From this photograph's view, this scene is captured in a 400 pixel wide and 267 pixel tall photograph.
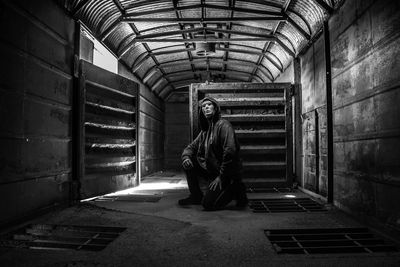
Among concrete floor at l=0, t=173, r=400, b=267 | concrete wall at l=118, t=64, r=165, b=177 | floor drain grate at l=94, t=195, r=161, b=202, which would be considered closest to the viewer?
concrete floor at l=0, t=173, r=400, b=267

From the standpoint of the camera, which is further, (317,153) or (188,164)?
(317,153)

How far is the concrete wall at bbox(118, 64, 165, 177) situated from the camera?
9953mm

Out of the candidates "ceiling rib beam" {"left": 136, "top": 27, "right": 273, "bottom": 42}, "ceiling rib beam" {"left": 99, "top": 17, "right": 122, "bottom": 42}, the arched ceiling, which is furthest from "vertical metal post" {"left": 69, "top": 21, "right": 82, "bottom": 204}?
"ceiling rib beam" {"left": 136, "top": 27, "right": 273, "bottom": 42}

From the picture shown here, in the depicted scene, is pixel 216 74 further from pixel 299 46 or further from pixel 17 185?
pixel 17 185

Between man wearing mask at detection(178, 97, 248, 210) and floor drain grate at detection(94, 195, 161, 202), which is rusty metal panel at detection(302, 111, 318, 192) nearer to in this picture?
man wearing mask at detection(178, 97, 248, 210)

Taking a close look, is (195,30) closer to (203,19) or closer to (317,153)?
(203,19)

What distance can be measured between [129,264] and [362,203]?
3024mm

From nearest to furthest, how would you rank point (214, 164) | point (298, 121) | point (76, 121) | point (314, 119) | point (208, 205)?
point (208, 205)
point (214, 164)
point (76, 121)
point (314, 119)
point (298, 121)

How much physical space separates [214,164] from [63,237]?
2.51 m

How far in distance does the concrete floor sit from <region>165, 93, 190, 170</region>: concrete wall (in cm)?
834

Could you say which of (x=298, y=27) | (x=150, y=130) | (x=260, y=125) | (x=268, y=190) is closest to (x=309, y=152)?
(x=268, y=190)

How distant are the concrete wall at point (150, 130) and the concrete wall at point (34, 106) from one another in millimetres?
3314

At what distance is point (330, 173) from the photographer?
520cm

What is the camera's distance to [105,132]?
6559 millimetres
